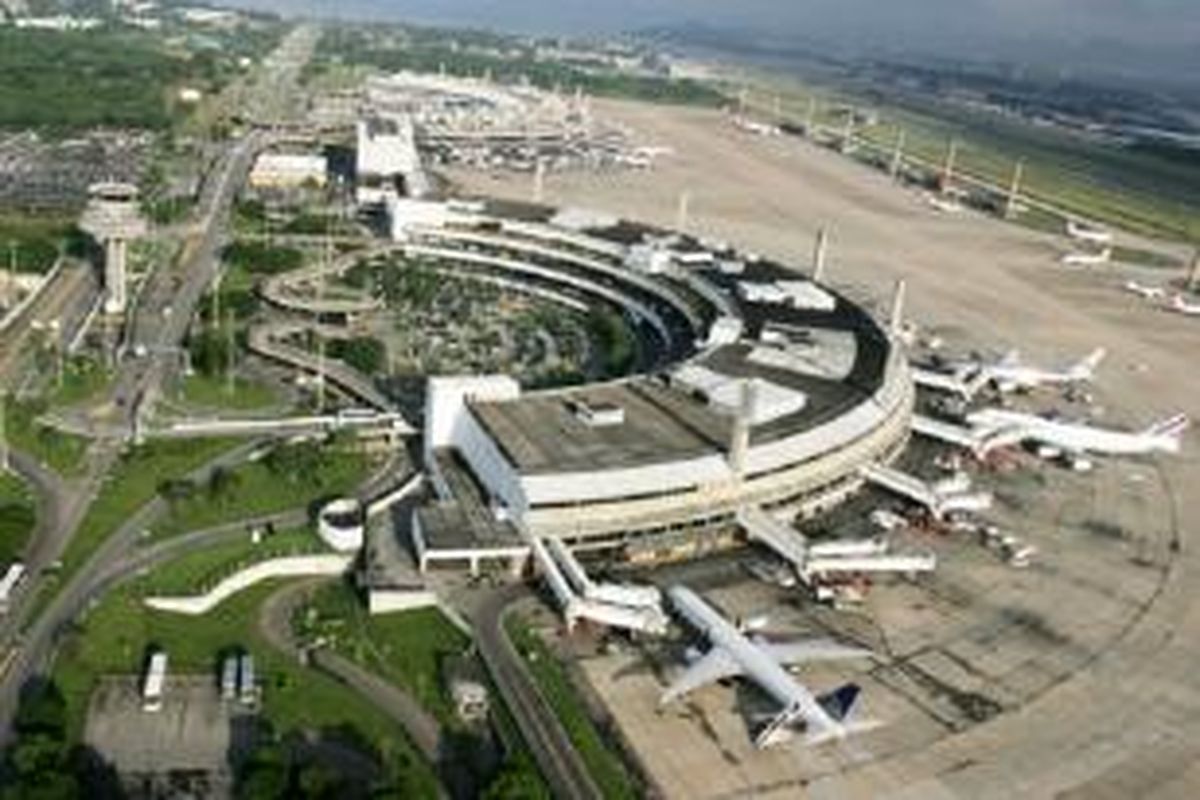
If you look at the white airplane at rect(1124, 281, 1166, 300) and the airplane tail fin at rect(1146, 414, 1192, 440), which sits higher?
the airplane tail fin at rect(1146, 414, 1192, 440)

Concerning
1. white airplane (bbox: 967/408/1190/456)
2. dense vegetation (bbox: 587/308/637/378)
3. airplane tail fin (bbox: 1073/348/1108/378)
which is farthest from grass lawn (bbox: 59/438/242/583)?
airplane tail fin (bbox: 1073/348/1108/378)

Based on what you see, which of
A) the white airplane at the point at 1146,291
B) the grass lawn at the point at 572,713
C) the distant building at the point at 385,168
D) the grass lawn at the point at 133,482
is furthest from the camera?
the distant building at the point at 385,168

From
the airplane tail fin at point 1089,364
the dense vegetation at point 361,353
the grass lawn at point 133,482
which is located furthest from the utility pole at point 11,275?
the airplane tail fin at point 1089,364

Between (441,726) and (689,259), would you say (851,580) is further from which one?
(689,259)

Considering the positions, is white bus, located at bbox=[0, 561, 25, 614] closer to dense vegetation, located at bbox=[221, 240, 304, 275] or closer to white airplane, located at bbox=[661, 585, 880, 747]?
white airplane, located at bbox=[661, 585, 880, 747]

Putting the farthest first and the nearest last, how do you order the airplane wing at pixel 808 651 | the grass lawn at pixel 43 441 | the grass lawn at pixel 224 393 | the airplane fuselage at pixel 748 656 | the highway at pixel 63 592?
the grass lawn at pixel 224 393 < the grass lawn at pixel 43 441 < the airplane wing at pixel 808 651 < the highway at pixel 63 592 < the airplane fuselage at pixel 748 656

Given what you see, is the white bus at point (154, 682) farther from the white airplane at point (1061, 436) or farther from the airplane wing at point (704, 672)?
the white airplane at point (1061, 436)

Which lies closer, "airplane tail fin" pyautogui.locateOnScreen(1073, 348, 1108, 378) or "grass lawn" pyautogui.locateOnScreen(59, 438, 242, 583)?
"grass lawn" pyautogui.locateOnScreen(59, 438, 242, 583)

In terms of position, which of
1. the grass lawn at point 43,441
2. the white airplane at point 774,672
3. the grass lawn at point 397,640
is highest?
the white airplane at point 774,672

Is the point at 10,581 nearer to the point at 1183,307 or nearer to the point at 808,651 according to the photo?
the point at 808,651
